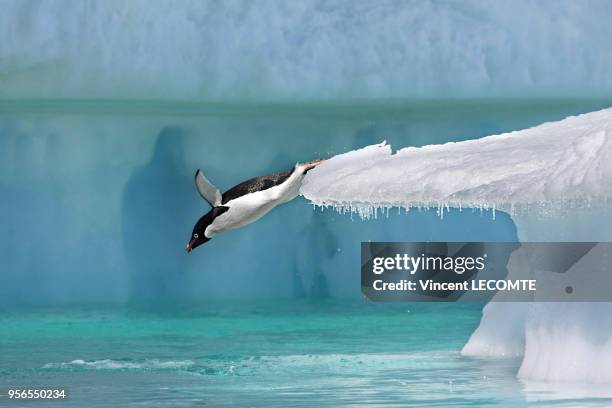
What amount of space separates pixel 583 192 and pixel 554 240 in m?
2.64

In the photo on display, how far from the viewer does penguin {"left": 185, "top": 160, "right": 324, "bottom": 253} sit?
Answer: 48.5ft

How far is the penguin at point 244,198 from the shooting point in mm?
14781

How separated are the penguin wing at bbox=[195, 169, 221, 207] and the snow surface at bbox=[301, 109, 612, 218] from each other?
3.68ft

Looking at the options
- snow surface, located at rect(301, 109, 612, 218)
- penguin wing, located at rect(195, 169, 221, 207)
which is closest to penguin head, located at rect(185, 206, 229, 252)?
penguin wing, located at rect(195, 169, 221, 207)

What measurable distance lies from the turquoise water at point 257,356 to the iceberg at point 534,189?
94 cm

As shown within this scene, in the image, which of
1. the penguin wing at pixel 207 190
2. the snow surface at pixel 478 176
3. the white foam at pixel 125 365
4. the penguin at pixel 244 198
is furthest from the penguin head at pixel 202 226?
the white foam at pixel 125 365

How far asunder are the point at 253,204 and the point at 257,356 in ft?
45.0

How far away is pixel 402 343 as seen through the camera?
3200cm

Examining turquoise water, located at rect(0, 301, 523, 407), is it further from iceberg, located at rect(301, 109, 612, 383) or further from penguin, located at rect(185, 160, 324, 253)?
penguin, located at rect(185, 160, 324, 253)

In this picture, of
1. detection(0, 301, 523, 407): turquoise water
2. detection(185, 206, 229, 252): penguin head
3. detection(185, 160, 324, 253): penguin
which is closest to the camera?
detection(185, 160, 324, 253): penguin

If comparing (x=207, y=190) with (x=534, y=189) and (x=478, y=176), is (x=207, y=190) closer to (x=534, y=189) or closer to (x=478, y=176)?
(x=478, y=176)

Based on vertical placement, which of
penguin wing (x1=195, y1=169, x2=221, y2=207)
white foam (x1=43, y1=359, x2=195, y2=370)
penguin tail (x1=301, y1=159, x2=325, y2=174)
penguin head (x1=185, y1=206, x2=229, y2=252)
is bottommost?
white foam (x1=43, y1=359, x2=195, y2=370)

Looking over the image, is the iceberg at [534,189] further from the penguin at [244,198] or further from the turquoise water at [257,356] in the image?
the turquoise water at [257,356]

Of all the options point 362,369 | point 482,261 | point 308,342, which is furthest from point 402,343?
point 482,261
